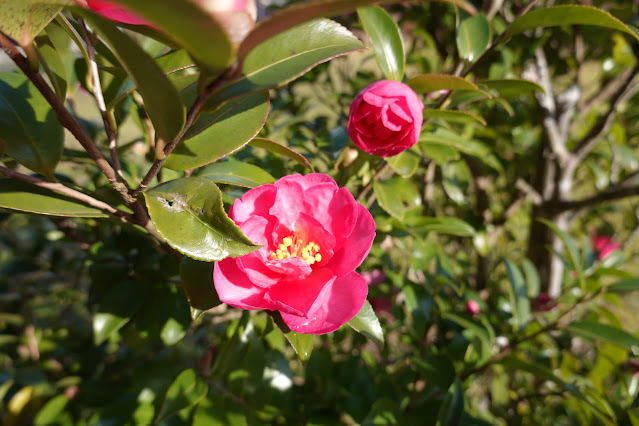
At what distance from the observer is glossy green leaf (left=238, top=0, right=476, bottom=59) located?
0.22m

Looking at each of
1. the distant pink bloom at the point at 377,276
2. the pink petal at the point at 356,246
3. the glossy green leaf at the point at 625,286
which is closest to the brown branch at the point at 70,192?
the pink petal at the point at 356,246

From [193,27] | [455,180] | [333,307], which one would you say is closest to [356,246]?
[333,307]

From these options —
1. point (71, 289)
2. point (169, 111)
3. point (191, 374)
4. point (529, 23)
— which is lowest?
point (71, 289)

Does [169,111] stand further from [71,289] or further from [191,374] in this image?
[71,289]

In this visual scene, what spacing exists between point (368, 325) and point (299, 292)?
94mm

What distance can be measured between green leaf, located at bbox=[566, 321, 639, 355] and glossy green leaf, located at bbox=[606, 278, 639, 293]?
0.11 meters

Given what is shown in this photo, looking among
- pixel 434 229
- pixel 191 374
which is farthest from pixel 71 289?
pixel 434 229

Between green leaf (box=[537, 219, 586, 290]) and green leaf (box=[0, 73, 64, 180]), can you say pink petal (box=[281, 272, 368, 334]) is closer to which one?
green leaf (box=[0, 73, 64, 180])

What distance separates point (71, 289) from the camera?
1321 mm

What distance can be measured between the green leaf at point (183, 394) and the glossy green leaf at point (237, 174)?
35 centimetres

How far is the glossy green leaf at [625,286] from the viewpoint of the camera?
0.83 metres

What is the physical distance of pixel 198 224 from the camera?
14.9 inches

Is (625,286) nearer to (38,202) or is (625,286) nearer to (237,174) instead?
(237,174)

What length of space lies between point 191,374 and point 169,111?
506mm
